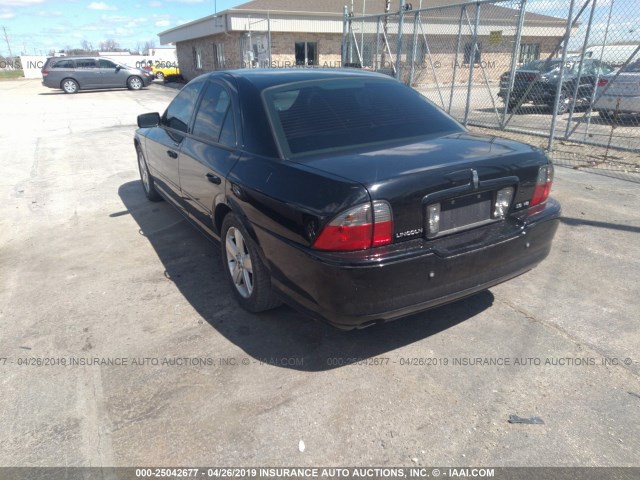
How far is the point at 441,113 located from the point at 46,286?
351cm

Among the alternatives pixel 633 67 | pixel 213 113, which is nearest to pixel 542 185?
pixel 213 113

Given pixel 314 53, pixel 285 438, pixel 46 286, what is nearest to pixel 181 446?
pixel 285 438

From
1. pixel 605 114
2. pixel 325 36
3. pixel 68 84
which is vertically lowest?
pixel 68 84

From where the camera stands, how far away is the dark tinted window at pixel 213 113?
3.55 m

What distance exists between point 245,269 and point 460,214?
152 centimetres

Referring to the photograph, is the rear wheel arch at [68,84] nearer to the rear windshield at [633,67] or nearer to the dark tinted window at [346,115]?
the rear windshield at [633,67]

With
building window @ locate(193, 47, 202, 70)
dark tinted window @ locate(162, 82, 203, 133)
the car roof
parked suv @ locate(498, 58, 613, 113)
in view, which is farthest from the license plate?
building window @ locate(193, 47, 202, 70)

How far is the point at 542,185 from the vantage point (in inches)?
120

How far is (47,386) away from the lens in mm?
2779

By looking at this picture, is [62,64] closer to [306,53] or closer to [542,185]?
[306,53]

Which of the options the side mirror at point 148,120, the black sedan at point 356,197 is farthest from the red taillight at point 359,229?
the side mirror at point 148,120

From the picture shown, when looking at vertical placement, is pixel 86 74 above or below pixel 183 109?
below

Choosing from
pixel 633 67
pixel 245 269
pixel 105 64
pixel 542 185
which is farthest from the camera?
pixel 105 64

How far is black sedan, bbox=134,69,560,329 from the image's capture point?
2455mm
